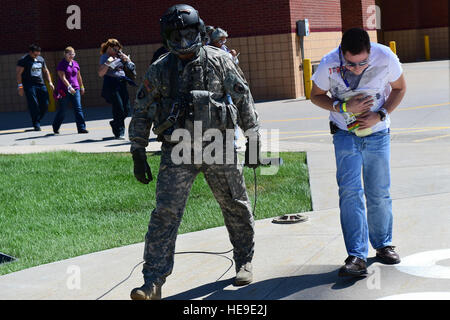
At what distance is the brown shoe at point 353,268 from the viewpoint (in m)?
5.43

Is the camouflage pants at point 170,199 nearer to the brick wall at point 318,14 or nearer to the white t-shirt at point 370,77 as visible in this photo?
the white t-shirt at point 370,77

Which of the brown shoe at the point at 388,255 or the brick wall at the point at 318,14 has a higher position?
the brick wall at the point at 318,14

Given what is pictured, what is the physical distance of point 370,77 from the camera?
561 cm

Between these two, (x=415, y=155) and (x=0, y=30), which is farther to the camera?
(x=0, y=30)

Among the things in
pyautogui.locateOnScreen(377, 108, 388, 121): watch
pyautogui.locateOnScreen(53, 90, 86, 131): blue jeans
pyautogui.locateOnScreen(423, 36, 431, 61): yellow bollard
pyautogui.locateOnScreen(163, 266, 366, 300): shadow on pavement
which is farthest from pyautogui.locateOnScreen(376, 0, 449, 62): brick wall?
pyautogui.locateOnScreen(163, 266, 366, 300): shadow on pavement

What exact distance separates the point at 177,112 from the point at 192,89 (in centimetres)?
20

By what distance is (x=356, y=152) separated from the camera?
18.6ft

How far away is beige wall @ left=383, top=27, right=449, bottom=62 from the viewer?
122ft

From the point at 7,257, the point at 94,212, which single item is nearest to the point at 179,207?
the point at 7,257

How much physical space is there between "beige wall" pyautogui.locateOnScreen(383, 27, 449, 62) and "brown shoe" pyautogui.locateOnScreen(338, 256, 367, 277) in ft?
108

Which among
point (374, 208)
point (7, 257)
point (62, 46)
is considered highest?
point (62, 46)

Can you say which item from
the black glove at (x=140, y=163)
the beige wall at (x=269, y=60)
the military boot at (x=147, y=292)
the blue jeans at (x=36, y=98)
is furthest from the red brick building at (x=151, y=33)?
the military boot at (x=147, y=292)
